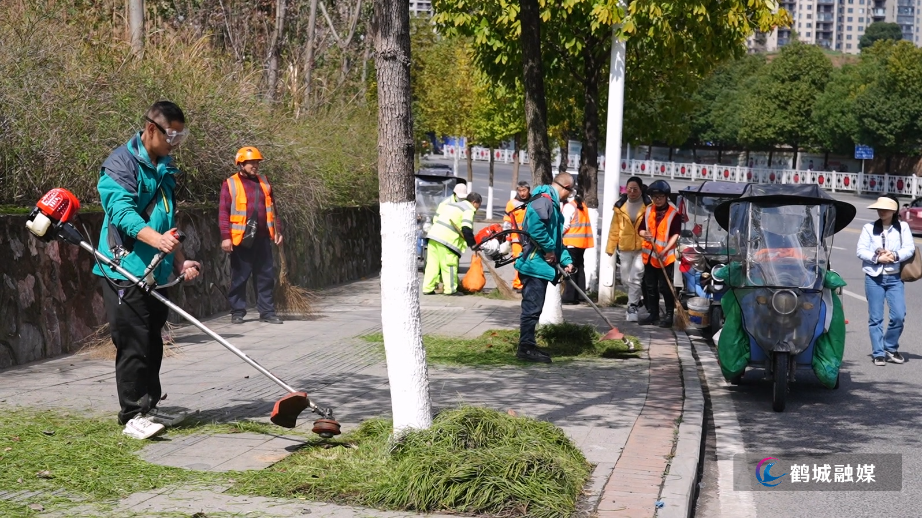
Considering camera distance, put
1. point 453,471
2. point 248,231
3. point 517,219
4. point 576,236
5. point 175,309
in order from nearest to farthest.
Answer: point 453,471, point 175,309, point 248,231, point 517,219, point 576,236

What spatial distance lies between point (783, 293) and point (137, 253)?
16.9ft

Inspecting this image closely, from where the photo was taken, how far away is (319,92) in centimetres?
2478

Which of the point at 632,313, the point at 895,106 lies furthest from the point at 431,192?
the point at 895,106

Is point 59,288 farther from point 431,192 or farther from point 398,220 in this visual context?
point 431,192

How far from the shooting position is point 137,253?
6.98 metres

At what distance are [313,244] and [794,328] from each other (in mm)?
9168

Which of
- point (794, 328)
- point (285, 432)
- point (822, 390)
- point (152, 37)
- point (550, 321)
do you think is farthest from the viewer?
point (152, 37)

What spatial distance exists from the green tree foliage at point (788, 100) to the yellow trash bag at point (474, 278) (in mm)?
56789

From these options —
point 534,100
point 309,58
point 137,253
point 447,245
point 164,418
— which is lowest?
point 164,418

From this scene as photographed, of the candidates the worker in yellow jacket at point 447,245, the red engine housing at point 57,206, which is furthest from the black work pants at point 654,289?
the red engine housing at point 57,206

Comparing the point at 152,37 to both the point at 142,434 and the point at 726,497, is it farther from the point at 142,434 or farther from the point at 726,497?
the point at 726,497

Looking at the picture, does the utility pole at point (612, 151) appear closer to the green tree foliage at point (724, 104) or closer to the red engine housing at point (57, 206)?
the red engine housing at point (57, 206)

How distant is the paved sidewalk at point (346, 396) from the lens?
5.89 metres

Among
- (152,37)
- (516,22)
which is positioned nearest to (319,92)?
(152,37)
